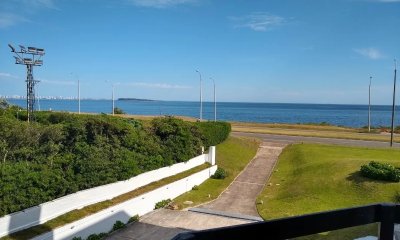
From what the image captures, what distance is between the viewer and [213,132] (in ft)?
115

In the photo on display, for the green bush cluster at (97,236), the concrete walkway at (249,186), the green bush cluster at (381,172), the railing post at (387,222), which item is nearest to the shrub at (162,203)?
the concrete walkway at (249,186)

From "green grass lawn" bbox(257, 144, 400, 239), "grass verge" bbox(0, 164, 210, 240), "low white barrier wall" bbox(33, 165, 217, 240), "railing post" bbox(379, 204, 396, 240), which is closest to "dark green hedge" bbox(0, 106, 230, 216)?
"grass verge" bbox(0, 164, 210, 240)

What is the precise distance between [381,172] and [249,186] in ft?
28.2

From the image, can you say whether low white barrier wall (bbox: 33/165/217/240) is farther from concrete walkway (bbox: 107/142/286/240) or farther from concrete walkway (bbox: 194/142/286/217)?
concrete walkway (bbox: 194/142/286/217)

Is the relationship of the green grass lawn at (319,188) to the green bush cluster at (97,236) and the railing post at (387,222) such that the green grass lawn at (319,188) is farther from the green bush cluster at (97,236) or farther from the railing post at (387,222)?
the railing post at (387,222)

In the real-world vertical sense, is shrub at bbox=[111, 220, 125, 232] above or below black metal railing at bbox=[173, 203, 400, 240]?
below

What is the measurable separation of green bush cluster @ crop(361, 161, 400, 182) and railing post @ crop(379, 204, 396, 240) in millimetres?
20839

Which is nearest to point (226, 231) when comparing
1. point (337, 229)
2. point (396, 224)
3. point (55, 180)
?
point (337, 229)

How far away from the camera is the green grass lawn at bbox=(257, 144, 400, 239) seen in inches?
811

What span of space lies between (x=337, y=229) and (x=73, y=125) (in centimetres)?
2112

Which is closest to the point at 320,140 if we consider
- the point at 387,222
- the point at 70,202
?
the point at 70,202

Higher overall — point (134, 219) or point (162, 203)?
point (162, 203)

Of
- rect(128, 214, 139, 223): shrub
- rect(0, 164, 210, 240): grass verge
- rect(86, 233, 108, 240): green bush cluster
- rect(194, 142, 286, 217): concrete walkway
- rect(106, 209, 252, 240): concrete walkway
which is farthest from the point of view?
rect(194, 142, 286, 217): concrete walkway

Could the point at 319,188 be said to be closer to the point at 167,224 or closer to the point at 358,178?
the point at 358,178
